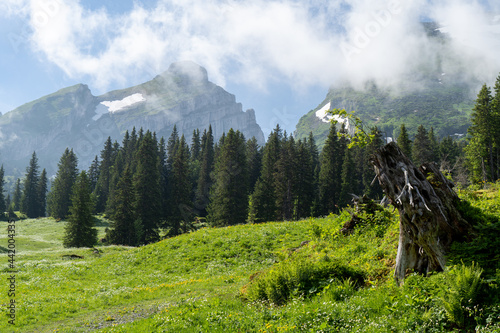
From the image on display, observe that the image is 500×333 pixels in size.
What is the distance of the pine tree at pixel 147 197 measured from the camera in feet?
185

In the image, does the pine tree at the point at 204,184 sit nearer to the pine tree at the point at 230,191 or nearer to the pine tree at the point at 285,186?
the pine tree at the point at 230,191

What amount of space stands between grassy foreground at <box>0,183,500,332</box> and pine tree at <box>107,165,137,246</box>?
90.0ft

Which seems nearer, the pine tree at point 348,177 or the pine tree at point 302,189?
the pine tree at point 348,177

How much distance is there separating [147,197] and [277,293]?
2037 inches

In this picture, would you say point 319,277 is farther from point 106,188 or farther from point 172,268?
point 106,188

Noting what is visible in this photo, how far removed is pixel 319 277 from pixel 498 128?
56.7 metres

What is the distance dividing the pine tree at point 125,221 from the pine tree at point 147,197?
2.10m

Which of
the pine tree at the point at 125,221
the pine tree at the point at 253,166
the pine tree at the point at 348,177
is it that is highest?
the pine tree at the point at 253,166

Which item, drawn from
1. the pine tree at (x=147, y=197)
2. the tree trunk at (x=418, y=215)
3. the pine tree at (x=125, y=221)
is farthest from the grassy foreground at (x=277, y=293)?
the pine tree at (x=147, y=197)

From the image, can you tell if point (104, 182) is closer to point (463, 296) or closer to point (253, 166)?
point (253, 166)

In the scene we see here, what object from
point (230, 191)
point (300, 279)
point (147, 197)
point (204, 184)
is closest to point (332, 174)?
point (230, 191)

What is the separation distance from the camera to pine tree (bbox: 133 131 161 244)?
185 ft

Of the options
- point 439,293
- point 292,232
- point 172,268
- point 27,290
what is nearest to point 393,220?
point 439,293

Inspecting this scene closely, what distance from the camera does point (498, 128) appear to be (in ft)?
168
